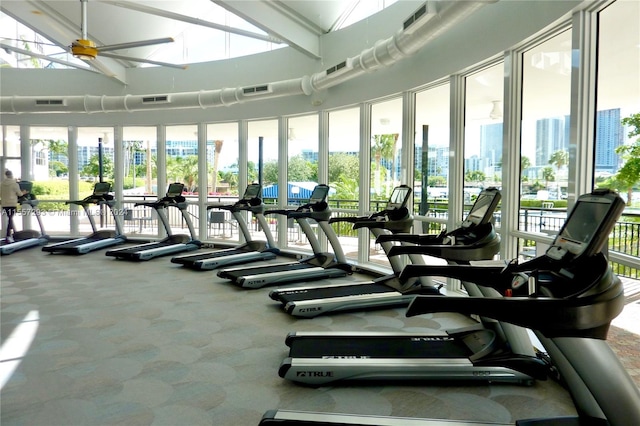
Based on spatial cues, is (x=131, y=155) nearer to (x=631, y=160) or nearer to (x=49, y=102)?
(x=49, y=102)

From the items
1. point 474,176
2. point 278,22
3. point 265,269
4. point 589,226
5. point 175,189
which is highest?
point 278,22

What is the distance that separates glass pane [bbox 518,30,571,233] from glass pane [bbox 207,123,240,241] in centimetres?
596

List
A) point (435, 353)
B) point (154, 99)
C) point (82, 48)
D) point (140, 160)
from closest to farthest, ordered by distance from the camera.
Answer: point (435, 353)
point (82, 48)
point (154, 99)
point (140, 160)

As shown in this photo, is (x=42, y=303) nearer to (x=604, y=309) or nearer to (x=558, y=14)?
(x=604, y=309)

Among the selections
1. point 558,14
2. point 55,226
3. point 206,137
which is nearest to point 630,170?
point 558,14

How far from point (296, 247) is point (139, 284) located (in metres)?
3.15

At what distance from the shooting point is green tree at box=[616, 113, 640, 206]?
286cm

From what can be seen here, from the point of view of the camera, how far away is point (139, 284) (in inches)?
229

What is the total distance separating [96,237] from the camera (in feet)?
30.2

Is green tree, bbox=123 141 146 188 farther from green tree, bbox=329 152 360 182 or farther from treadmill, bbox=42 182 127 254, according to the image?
green tree, bbox=329 152 360 182

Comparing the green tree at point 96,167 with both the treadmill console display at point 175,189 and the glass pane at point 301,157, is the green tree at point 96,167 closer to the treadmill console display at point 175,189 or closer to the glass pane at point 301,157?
the treadmill console display at point 175,189

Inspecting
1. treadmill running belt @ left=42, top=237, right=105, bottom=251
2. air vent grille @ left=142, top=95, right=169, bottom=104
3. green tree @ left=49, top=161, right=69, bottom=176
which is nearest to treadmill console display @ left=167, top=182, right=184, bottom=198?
air vent grille @ left=142, top=95, right=169, bottom=104

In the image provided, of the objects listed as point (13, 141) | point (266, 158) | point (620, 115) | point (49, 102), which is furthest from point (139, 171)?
point (620, 115)

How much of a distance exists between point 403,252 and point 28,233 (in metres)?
9.08
